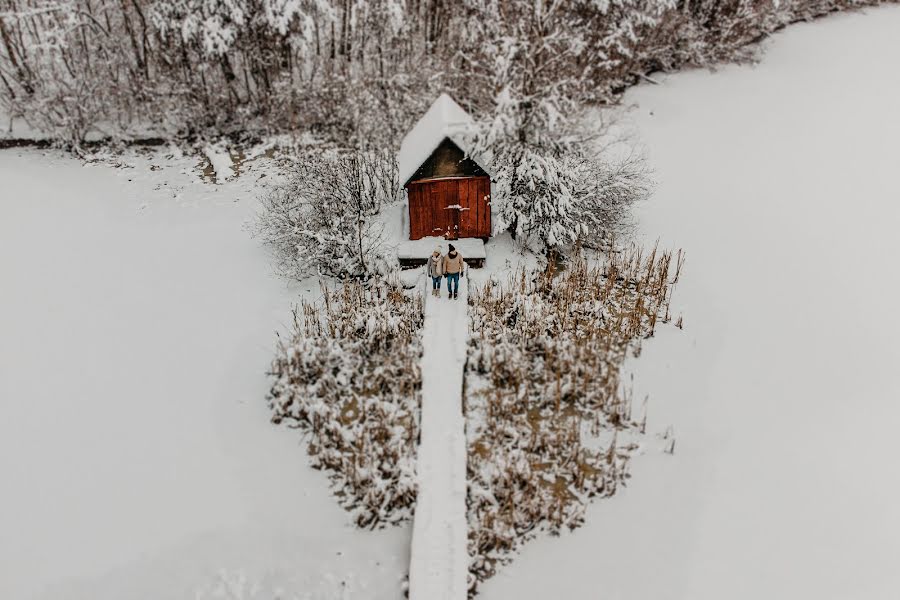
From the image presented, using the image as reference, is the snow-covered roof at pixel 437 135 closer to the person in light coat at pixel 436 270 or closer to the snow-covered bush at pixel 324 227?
the snow-covered bush at pixel 324 227

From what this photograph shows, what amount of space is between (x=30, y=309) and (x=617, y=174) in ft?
44.0

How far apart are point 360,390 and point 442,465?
235cm

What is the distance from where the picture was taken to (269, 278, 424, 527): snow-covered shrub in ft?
28.9

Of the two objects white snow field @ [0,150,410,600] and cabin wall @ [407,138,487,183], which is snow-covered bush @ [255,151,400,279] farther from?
cabin wall @ [407,138,487,183]

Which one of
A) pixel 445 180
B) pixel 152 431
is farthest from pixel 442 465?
pixel 445 180

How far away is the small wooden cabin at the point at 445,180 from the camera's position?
12.0 metres

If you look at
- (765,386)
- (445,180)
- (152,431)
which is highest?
(445,180)

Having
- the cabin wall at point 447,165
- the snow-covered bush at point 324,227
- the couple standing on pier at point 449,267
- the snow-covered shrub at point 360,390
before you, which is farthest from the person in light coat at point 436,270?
the cabin wall at point 447,165

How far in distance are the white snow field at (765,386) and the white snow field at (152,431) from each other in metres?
3.28

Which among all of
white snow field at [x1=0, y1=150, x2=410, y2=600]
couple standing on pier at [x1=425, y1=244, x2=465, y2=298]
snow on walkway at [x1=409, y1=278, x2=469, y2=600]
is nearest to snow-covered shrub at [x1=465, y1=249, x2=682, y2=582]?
snow on walkway at [x1=409, y1=278, x2=469, y2=600]

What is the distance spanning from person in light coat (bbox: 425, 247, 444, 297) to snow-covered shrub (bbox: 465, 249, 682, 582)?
81 cm

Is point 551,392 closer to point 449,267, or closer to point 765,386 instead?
point 449,267

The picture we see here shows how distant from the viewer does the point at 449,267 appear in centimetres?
1138

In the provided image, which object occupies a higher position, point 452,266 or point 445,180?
point 445,180
